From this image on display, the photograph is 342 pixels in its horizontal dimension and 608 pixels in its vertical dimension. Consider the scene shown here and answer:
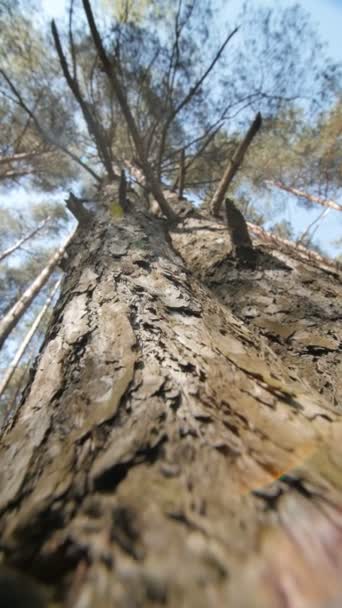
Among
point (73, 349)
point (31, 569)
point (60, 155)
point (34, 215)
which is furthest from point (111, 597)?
point (34, 215)

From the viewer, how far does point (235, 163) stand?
1.96 m

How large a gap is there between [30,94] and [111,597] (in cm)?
750

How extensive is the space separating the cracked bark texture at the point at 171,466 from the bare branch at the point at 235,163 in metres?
1.40

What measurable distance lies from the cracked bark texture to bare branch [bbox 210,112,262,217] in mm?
1401

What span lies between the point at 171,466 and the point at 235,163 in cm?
197

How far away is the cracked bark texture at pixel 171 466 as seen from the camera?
0.29 metres

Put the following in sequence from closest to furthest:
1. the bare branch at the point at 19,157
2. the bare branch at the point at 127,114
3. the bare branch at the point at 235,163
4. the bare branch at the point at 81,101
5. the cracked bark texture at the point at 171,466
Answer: the cracked bark texture at the point at 171,466
the bare branch at the point at 235,163
the bare branch at the point at 127,114
the bare branch at the point at 81,101
the bare branch at the point at 19,157

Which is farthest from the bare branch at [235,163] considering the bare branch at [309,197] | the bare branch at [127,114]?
the bare branch at [309,197]

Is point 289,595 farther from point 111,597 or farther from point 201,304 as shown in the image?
point 201,304

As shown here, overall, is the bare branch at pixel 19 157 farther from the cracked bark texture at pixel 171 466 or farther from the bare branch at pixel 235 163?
the cracked bark texture at pixel 171 466

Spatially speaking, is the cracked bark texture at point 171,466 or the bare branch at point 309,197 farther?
the bare branch at point 309,197

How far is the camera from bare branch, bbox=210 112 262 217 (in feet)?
6.11

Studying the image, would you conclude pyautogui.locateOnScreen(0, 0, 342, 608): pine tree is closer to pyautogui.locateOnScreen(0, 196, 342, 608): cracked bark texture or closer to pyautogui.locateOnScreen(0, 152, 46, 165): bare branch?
pyautogui.locateOnScreen(0, 196, 342, 608): cracked bark texture

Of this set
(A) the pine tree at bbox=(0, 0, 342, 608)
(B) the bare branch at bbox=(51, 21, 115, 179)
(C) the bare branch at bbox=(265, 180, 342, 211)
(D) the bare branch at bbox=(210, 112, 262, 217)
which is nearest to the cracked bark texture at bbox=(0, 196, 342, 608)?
(A) the pine tree at bbox=(0, 0, 342, 608)
